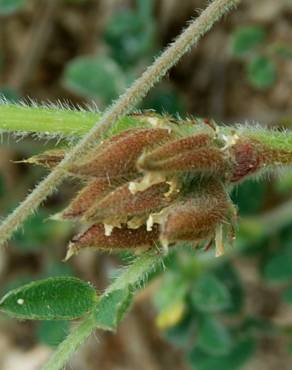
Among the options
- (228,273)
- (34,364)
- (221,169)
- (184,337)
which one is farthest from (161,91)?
(221,169)

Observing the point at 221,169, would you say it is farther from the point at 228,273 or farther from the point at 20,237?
the point at 20,237

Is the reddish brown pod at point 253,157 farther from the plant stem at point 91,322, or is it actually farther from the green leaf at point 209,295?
the green leaf at point 209,295

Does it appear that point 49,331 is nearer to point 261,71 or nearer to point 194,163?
point 261,71

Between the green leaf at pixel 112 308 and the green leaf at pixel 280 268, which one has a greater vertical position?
the green leaf at pixel 112 308

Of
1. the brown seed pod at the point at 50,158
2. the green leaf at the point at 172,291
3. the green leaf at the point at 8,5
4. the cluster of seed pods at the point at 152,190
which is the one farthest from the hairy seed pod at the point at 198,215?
the green leaf at the point at 8,5

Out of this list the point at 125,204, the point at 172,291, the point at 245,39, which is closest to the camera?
the point at 125,204

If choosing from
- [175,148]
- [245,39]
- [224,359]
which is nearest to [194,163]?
[175,148]
